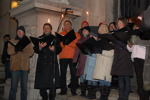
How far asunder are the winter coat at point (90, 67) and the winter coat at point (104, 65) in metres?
0.20

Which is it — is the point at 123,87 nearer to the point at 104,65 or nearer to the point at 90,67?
the point at 104,65

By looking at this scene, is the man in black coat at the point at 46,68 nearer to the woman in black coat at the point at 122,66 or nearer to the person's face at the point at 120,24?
the woman in black coat at the point at 122,66

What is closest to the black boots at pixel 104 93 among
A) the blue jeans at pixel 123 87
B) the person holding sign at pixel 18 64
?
the blue jeans at pixel 123 87

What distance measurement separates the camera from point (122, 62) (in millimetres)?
4883

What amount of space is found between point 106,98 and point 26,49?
7.90 feet

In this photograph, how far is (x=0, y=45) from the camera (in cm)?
1255

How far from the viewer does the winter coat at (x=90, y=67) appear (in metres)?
5.28

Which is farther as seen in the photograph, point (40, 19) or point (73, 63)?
point (40, 19)

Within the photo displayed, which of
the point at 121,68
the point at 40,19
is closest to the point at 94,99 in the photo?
the point at 121,68

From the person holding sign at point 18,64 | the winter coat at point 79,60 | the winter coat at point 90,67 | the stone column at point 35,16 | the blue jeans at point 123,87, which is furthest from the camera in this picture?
the stone column at point 35,16

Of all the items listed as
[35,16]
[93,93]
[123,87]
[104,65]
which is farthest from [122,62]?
[35,16]

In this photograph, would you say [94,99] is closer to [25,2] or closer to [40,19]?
[40,19]

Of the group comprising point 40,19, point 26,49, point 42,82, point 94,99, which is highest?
point 40,19

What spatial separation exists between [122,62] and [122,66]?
3.6 inches
